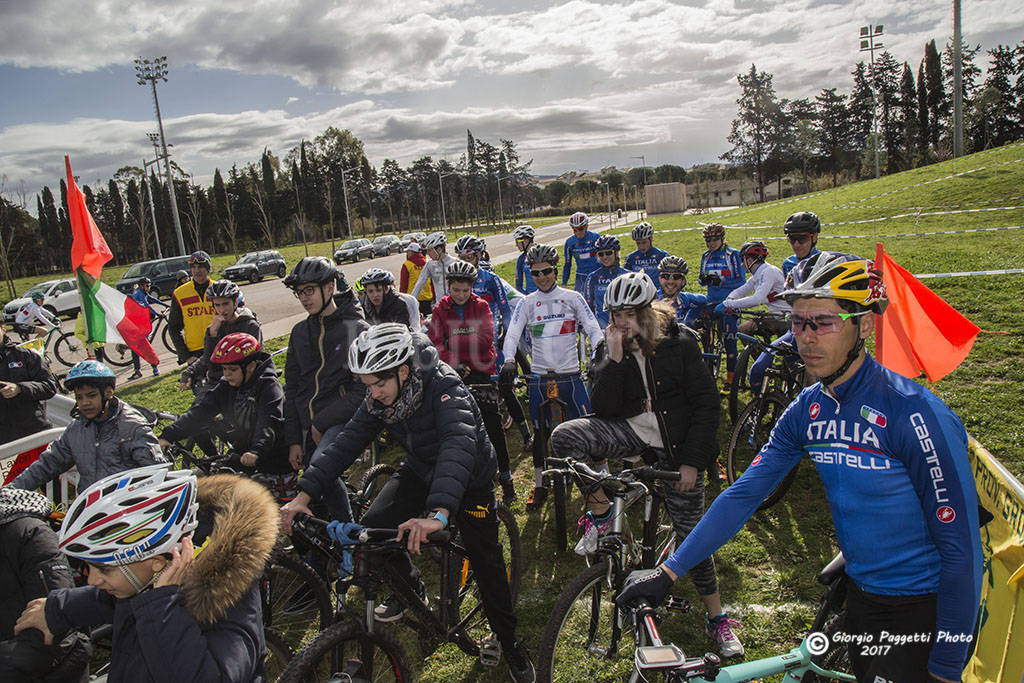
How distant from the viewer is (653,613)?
229 centimetres

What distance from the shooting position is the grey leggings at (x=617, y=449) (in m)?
3.92

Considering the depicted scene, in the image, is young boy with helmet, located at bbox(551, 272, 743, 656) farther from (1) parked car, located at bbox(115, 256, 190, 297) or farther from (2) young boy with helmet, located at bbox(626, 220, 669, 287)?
(1) parked car, located at bbox(115, 256, 190, 297)

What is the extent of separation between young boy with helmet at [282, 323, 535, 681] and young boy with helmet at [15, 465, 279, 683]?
109cm

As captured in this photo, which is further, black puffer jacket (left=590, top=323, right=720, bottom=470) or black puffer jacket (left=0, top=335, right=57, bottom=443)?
black puffer jacket (left=0, top=335, right=57, bottom=443)

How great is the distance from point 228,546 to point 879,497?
2.44 m

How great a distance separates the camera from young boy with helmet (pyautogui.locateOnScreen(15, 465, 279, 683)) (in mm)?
1986

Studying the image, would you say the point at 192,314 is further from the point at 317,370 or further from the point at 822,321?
the point at 822,321

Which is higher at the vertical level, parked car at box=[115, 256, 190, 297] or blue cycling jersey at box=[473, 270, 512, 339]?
parked car at box=[115, 256, 190, 297]

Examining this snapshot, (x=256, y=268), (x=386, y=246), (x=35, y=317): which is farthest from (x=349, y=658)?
(x=386, y=246)

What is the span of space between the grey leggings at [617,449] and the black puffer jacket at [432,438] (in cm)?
56

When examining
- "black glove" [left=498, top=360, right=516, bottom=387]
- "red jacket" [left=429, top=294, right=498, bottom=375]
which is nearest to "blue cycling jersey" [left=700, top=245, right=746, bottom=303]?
"red jacket" [left=429, top=294, right=498, bottom=375]

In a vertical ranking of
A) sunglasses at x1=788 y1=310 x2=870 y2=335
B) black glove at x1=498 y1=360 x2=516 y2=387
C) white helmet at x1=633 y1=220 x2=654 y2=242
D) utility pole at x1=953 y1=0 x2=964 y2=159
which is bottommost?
black glove at x1=498 y1=360 x2=516 y2=387

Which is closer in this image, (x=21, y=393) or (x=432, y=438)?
(x=432, y=438)

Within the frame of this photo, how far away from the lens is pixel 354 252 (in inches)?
1778
